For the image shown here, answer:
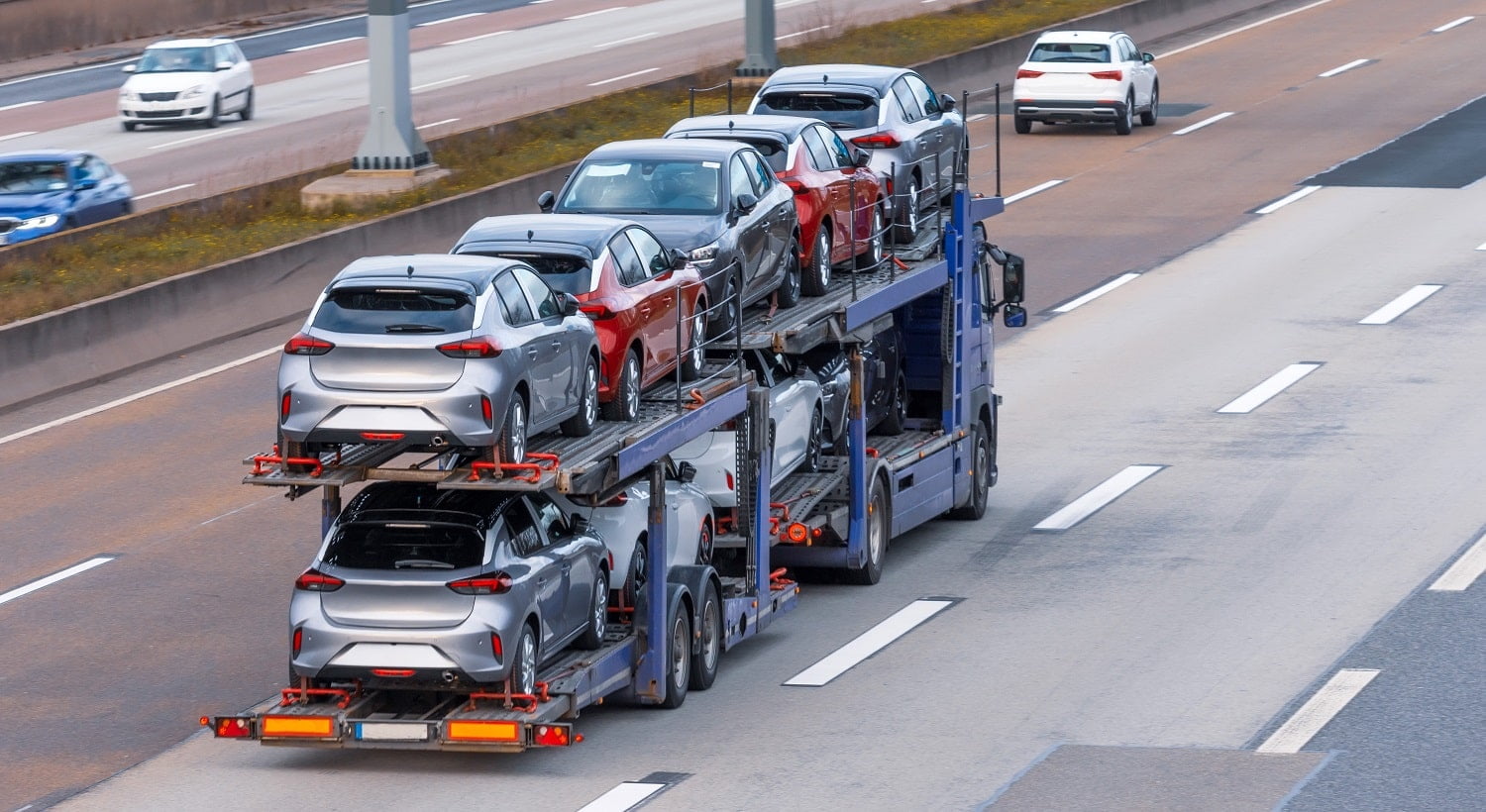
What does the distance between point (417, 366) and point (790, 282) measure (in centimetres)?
579

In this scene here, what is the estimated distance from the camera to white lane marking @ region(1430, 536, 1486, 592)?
59.5 ft

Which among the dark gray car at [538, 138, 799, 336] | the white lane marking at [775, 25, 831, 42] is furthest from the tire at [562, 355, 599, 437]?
the white lane marking at [775, 25, 831, 42]

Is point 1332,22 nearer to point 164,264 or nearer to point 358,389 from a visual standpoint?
point 164,264

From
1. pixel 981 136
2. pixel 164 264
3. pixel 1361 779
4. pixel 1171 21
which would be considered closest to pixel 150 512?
pixel 164 264

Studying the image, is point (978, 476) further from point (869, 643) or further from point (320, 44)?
point (320, 44)

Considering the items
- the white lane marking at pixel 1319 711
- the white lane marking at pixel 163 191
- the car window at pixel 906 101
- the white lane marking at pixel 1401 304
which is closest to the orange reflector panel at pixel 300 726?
the white lane marking at pixel 1319 711

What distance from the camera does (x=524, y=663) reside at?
1350 centimetres

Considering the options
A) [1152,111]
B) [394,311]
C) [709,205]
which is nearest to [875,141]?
[709,205]

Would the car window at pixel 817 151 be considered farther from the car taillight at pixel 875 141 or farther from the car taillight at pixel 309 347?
the car taillight at pixel 309 347

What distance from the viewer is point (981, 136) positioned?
138 ft

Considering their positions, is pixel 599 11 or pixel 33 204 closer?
pixel 33 204

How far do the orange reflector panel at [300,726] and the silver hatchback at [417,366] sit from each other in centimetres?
144

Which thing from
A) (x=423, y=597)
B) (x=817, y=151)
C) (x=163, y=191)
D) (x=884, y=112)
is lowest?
(x=163, y=191)

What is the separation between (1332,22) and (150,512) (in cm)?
4214
